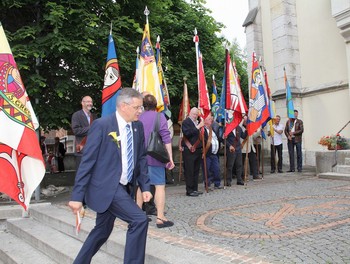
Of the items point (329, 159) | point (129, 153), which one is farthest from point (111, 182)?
point (329, 159)

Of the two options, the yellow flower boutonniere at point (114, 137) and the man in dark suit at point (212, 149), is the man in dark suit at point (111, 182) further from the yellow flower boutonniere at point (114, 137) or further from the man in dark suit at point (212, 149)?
the man in dark suit at point (212, 149)

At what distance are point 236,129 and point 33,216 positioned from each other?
5.47m

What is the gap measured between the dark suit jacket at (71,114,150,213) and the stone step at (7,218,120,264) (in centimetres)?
141

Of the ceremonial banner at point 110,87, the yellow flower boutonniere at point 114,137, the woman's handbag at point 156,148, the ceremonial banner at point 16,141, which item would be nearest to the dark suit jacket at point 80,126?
the ceremonial banner at point 110,87

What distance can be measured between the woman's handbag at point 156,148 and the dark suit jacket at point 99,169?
178cm

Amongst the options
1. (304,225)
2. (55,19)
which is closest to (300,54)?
(55,19)

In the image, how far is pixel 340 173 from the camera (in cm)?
1020

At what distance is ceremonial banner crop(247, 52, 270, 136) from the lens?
9.84 m

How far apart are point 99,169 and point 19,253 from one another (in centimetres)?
300

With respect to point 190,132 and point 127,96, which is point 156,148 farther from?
point 190,132

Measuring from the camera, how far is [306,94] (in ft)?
48.2

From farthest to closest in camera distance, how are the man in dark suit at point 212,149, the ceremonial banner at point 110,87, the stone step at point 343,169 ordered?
the stone step at point 343,169 → the man in dark suit at point 212,149 → the ceremonial banner at point 110,87

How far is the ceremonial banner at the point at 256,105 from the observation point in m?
9.84

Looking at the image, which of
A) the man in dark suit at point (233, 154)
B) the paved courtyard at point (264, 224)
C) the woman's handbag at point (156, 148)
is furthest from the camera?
the man in dark suit at point (233, 154)
